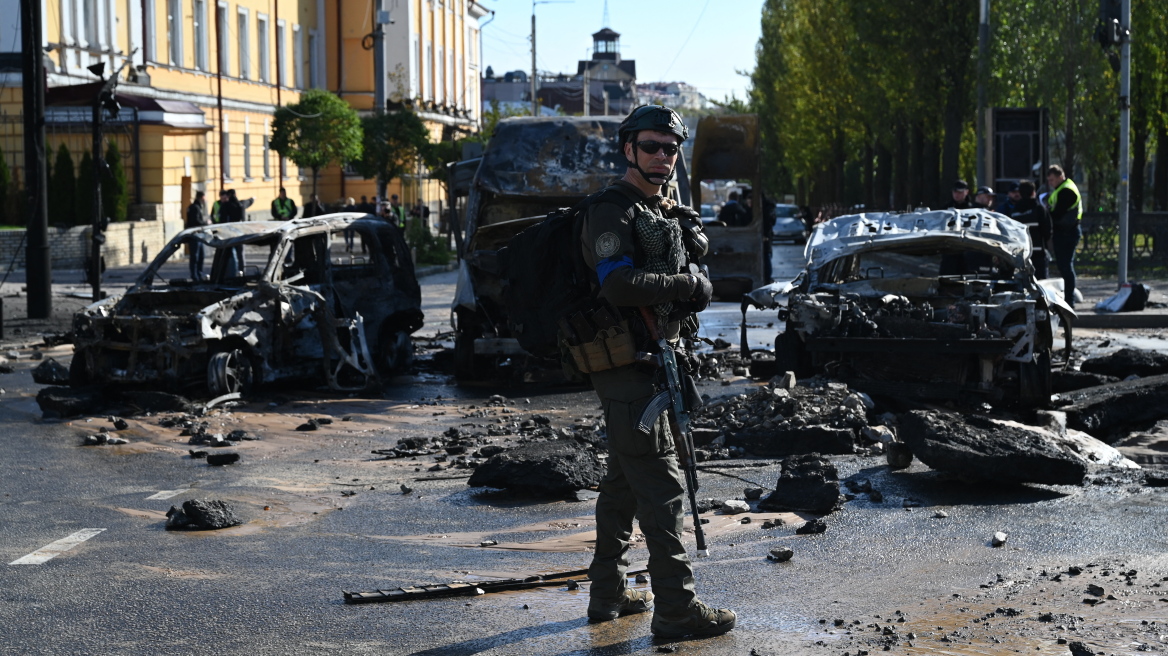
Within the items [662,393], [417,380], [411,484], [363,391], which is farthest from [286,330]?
[662,393]

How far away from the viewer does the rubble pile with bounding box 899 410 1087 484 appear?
739cm

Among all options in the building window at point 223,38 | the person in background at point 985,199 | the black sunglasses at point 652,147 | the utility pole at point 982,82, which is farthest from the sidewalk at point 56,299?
the building window at point 223,38

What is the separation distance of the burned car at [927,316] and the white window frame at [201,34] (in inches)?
1336

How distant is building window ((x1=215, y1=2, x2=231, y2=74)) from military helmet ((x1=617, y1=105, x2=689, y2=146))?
40.3 meters

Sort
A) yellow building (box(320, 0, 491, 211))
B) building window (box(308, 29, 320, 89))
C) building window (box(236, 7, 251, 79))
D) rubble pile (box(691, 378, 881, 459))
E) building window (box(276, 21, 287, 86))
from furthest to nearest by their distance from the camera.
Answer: yellow building (box(320, 0, 491, 211)), building window (box(308, 29, 320, 89)), building window (box(276, 21, 287, 86)), building window (box(236, 7, 251, 79)), rubble pile (box(691, 378, 881, 459))

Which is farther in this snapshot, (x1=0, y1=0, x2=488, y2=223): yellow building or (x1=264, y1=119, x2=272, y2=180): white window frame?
(x1=264, y1=119, x2=272, y2=180): white window frame

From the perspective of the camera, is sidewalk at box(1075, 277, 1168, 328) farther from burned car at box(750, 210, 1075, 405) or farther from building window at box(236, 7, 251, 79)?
building window at box(236, 7, 251, 79)

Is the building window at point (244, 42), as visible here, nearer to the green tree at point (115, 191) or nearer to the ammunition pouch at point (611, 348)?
the green tree at point (115, 191)

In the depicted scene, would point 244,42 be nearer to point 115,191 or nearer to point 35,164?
point 115,191

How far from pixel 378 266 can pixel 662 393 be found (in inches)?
358

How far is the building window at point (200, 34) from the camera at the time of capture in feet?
139

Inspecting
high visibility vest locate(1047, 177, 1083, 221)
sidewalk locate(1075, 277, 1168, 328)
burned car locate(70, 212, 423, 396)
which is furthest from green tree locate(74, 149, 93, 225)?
sidewalk locate(1075, 277, 1168, 328)

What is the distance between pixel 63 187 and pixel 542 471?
86.8ft

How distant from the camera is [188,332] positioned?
37.3 ft
